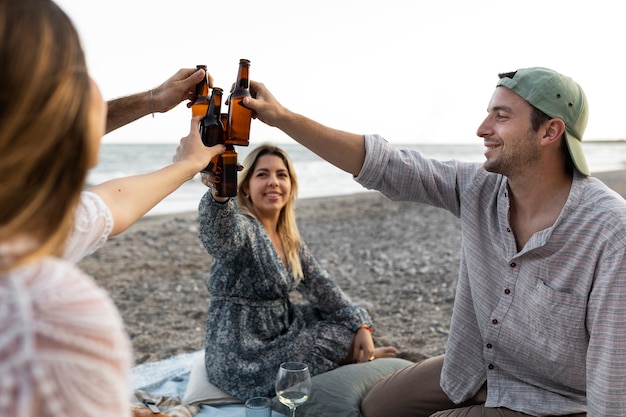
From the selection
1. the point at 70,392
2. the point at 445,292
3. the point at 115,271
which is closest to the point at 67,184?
the point at 70,392

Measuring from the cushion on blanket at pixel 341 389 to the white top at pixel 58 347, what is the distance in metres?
3.07

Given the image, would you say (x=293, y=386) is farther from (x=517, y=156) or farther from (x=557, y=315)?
(x=517, y=156)

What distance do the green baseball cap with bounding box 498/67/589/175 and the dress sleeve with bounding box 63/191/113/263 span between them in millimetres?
2531

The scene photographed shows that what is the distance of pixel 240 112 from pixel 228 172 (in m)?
0.42

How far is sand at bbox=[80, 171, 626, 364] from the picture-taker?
264 inches

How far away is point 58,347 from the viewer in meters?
1.15

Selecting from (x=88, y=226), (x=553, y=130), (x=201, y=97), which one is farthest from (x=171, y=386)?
(x=553, y=130)

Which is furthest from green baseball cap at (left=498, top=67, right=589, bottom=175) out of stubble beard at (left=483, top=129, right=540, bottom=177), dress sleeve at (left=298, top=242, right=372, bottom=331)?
dress sleeve at (left=298, top=242, right=372, bottom=331)

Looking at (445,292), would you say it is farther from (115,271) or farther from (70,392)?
(70,392)

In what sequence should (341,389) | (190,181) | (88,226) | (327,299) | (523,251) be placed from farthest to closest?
1. (190,181)
2. (327,299)
3. (341,389)
4. (523,251)
5. (88,226)

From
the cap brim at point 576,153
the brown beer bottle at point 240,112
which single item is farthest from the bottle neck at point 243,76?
the cap brim at point 576,153

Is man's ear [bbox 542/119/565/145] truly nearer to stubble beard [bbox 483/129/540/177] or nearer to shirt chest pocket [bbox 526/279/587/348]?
stubble beard [bbox 483/129/540/177]

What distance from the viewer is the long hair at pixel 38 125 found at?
1.22 meters

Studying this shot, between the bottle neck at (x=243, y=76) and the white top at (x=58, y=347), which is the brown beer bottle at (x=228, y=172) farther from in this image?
the white top at (x=58, y=347)
